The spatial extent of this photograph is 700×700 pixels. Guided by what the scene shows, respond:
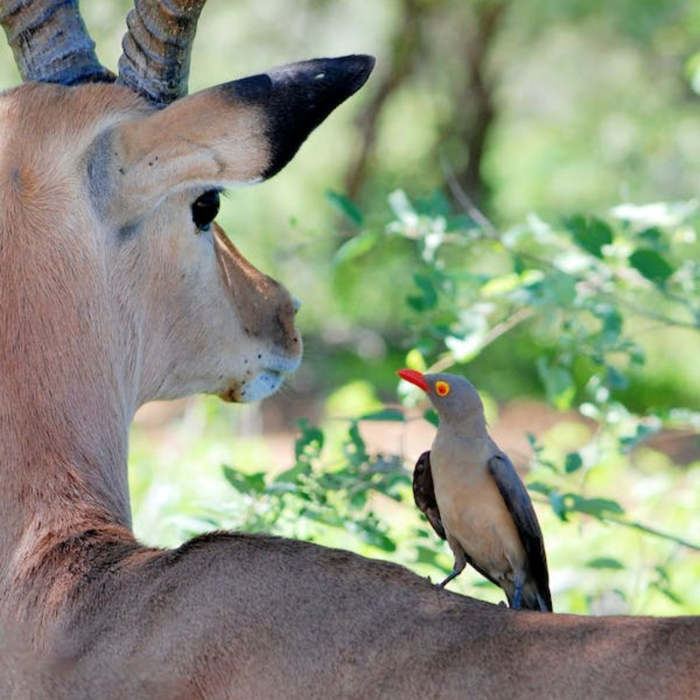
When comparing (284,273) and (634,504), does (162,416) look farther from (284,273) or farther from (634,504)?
(634,504)

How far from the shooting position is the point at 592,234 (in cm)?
532

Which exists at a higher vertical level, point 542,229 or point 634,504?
point 542,229

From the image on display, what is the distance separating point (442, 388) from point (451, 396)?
71mm

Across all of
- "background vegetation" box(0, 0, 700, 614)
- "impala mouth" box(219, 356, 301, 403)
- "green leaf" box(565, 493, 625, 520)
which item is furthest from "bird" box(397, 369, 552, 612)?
"background vegetation" box(0, 0, 700, 614)

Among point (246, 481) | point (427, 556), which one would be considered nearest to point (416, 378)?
point (246, 481)

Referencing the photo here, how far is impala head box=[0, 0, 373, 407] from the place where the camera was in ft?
11.6

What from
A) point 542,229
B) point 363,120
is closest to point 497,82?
point 363,120

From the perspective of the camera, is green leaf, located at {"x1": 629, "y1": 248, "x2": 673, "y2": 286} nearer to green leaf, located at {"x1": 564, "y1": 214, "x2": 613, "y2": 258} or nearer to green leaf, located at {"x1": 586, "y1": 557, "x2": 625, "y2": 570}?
green leaf, located at {"x1": 564, "y1": 214, "x2": 613, "y2": 258}

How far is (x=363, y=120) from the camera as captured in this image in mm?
19938

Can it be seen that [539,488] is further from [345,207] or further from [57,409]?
[57,409]

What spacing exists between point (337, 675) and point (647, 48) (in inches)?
639

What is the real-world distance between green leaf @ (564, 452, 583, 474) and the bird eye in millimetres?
1856

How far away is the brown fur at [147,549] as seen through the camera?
269 cm

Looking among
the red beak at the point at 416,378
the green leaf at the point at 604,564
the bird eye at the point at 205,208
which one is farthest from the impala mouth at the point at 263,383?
the green leaf at the point at 604,564
